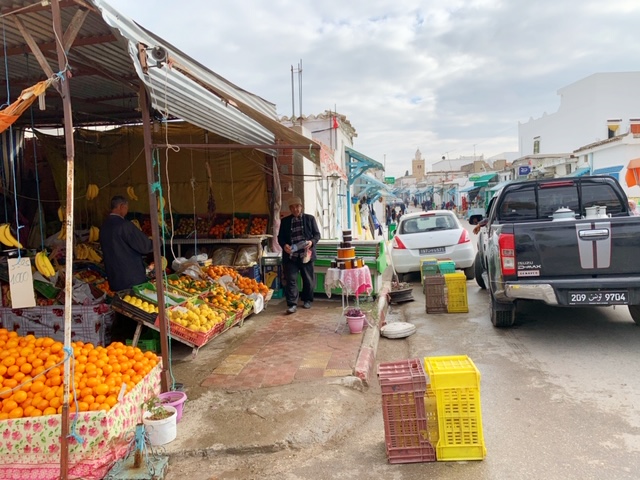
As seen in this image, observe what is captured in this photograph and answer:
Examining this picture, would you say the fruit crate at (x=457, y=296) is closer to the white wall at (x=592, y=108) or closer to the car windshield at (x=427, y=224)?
the car windshield at (x=427, y=224)

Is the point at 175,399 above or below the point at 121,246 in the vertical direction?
below

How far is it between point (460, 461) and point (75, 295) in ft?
16.0

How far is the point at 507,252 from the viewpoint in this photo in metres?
5.93

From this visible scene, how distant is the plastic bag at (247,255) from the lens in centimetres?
898

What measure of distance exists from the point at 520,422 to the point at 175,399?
2.99m

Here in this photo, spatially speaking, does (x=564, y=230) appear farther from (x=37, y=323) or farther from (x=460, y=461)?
(x=37, y=323)

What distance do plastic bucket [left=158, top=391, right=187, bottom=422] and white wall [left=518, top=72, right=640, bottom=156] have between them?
127 ft

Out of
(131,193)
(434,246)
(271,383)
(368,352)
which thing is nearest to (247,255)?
(131,193)

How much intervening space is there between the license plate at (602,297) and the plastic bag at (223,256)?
5885mm

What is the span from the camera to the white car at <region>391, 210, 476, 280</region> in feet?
35.4

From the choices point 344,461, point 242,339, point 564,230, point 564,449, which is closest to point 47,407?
point 344,461

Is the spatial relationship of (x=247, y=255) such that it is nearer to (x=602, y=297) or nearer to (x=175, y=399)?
(x=175, y=399)

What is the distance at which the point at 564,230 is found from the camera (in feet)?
18.7

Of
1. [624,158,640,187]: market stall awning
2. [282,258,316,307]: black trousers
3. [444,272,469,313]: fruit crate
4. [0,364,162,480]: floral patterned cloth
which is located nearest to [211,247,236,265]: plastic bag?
[282,258,316,307]: black trousers
